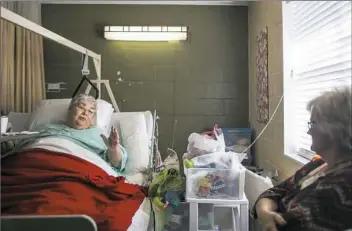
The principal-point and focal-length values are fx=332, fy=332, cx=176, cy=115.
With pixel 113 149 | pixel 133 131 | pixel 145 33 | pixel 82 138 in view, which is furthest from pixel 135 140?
pixel 145 33

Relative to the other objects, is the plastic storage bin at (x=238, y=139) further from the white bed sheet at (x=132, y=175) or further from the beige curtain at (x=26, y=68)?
the beige curtain at (x=26, y=68)

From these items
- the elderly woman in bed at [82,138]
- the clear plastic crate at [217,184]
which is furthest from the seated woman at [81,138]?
the clear plastic crate at [217,184]

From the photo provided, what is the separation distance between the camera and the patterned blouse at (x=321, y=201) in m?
0.79

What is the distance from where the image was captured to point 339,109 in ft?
2.63

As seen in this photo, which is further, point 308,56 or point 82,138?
point 82,138

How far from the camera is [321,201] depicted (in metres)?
0.82

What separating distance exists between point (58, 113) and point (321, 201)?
4.74 ft

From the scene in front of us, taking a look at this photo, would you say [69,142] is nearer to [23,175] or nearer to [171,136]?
[23,175]

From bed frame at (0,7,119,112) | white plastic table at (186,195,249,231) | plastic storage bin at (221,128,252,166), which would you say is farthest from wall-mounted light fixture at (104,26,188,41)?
white plastic table at (186,195,249,231)

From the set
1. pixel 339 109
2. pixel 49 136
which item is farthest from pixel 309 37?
pixel 49 136

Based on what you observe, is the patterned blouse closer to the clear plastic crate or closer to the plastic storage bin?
the clear plastic crate

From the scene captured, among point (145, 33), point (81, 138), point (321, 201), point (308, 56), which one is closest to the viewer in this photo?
point (321, 201)

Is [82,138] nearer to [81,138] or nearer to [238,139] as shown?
[81,138]

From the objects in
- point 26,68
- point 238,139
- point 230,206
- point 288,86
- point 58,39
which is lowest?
point 230,206
